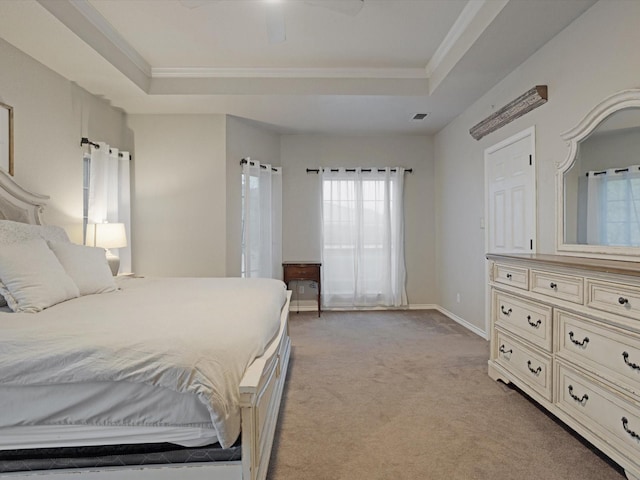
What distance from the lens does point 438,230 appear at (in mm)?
5621

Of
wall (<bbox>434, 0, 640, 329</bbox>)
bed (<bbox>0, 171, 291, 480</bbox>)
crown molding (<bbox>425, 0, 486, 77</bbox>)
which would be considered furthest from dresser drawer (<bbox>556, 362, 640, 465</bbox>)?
crown molding (<bbox>425, 0, 486, 77</bbox>)

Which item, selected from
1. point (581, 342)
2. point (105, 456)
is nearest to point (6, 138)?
point (105, 456)

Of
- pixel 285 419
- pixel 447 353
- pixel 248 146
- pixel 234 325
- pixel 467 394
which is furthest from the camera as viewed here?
pixel 248 146

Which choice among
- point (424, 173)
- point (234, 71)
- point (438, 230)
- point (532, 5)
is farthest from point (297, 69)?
point (438, 230)

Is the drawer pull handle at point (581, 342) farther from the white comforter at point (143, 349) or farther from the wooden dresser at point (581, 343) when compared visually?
the white comforter at point (143, 349)

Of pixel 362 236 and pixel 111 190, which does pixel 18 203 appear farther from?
pixel 362 236

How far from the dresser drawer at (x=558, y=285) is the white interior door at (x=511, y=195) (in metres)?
1.00

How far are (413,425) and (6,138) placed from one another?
3.63m

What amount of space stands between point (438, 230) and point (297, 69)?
3.08 meters

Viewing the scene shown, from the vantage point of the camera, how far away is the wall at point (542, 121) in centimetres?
227

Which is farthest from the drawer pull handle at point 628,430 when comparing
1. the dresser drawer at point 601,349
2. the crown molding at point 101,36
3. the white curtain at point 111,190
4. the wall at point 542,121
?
the white curtain at point 111,190

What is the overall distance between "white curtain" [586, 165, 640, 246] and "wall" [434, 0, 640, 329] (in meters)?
0.48

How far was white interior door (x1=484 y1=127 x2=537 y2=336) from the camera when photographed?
3211 millimetres

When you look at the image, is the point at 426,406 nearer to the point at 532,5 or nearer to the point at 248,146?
the point at 532,5
